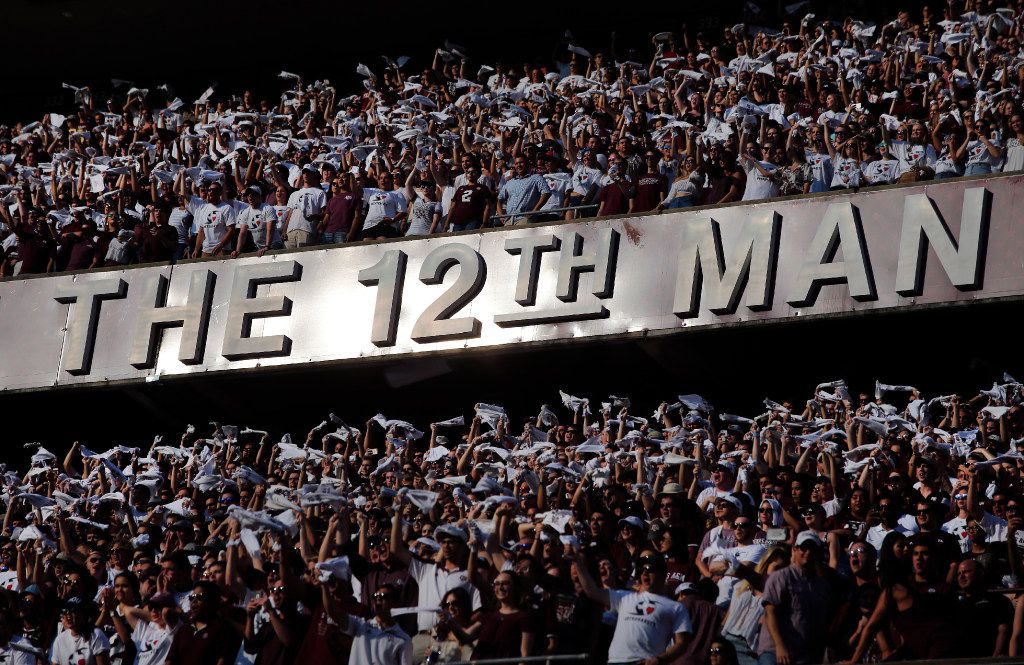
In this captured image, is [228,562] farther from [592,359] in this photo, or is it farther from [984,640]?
[592,359]

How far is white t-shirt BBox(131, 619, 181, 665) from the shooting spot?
37.0 feet

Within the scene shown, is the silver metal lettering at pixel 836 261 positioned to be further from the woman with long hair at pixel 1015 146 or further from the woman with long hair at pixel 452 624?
the woman with long hair at pixel 452 624

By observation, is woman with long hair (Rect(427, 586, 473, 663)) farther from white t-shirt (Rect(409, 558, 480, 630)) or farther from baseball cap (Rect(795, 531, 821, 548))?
baseball cap (Rect(795, 531, 821, 548))

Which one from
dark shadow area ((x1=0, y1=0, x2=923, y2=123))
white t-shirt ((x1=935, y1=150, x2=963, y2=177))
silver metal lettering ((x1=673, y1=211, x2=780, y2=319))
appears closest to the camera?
white t-shirt ((x1=935, y1=150, x2=963, y2=177))

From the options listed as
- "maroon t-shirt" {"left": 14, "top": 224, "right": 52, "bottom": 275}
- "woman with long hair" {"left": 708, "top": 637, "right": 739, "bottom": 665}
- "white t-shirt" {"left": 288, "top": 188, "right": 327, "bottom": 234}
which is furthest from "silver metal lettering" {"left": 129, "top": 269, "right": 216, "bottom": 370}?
"woman with long hair" {"left": 708, "top": 637, "right": 739, "bottom": 665}

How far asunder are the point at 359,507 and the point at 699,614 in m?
3.49

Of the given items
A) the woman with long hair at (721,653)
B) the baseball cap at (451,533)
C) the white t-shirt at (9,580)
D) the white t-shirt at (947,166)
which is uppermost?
the white t-shirt at (947,166)

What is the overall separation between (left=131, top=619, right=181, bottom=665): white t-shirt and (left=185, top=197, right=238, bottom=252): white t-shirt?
7898 millimetres

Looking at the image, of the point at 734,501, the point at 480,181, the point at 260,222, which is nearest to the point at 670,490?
the point at 734,501

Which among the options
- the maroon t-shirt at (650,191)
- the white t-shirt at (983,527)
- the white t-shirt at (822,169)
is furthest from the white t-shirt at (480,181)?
the white t-shirt at (983,527)

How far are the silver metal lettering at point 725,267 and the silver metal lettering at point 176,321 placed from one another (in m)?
5.36

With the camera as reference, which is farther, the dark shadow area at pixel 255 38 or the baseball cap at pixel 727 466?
the dark shadow area at pixel 255 38

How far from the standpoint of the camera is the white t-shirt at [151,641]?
37.0 ft

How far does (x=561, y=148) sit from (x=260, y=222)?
3484mm
